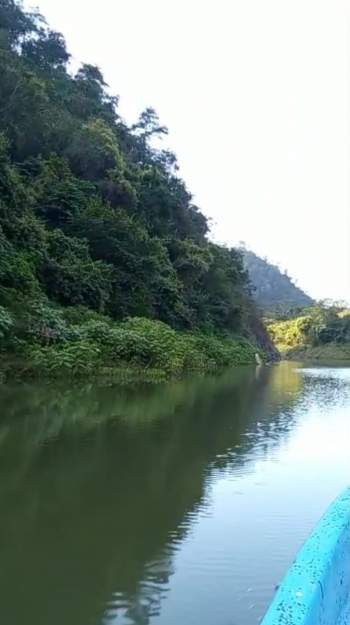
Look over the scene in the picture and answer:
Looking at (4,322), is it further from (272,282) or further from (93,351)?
(272,282)

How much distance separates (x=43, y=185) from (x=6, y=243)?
23.6 ft

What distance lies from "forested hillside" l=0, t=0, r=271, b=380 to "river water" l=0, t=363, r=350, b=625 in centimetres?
526

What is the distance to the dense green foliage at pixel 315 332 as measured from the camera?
60062mm

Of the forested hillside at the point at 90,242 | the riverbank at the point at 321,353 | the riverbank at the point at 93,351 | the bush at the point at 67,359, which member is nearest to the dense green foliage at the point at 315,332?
the riverbank at the point at 321,353

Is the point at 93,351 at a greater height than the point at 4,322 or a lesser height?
lesser

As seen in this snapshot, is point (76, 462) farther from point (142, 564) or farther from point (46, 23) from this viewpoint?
point (46, 23)

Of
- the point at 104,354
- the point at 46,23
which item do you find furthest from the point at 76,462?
the point at 46,23

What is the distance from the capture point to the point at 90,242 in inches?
860

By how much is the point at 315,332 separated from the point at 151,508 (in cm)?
5827

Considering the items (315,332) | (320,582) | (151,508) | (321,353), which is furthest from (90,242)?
(315,332)

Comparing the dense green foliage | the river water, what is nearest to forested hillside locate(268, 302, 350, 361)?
the dense green foliage

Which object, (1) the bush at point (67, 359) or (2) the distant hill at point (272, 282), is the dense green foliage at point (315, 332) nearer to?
(2) the distant hill at point (272, 282)

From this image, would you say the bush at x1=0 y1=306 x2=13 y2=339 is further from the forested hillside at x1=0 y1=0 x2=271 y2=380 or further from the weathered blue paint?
the weathered blue paint

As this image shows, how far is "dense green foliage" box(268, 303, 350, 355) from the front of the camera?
60.1 m
